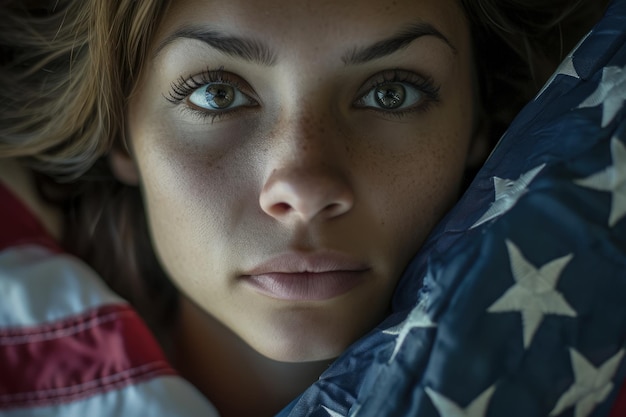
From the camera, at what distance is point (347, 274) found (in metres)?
1.04

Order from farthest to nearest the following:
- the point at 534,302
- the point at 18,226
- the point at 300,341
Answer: the point at 18,226, the point at 300,341, the point at 534,302

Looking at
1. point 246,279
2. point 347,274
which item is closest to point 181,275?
point 246,279

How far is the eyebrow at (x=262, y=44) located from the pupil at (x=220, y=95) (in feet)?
0.26

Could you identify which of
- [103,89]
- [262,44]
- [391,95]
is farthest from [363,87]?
[103,89]

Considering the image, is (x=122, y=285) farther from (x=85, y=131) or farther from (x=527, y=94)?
(x=527, y=94)

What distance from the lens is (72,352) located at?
106 cm

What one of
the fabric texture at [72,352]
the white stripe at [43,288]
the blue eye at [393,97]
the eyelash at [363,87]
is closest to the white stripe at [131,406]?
the fabric texture at [72,352]

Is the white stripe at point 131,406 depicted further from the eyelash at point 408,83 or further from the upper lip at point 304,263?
the eyelash at point 408,83

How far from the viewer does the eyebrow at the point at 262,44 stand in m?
0.99

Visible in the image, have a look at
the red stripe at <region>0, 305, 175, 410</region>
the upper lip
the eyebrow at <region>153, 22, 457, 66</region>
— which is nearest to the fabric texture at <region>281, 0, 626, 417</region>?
the upper lip

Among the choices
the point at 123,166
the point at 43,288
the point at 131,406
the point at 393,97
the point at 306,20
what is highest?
the point at 306,20

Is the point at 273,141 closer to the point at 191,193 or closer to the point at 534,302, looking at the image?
the point at 191,193

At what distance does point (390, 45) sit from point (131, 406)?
0.59m

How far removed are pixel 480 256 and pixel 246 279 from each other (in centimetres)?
34
